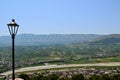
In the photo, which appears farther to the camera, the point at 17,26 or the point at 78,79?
the point at 78,79

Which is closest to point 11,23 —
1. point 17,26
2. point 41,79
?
point 17,26

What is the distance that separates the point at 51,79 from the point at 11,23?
3583 cm

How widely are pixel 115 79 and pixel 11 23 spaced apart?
35.9 metres

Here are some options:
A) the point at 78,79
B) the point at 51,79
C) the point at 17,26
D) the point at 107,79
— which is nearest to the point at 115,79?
the point at 107,79

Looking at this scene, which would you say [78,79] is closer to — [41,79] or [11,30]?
[41,79]

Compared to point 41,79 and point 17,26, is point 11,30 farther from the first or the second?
point 41,79

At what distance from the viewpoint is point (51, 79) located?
154ft

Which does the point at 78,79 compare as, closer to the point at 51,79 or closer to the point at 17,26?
the point at 51,79

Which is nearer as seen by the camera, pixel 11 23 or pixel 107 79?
pixel 11 23

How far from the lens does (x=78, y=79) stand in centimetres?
4816

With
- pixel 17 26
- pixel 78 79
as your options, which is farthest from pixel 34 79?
pixel 17 26

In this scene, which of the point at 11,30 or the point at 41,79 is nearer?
the point at 11,30

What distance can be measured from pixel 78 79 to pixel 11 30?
37148 mm

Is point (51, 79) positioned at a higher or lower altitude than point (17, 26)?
lower
